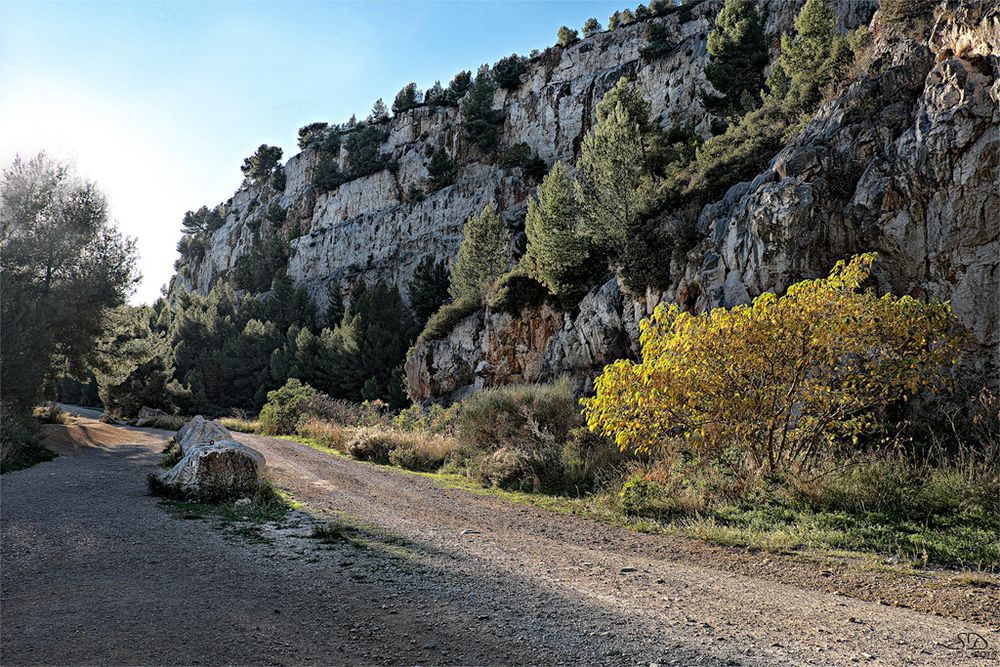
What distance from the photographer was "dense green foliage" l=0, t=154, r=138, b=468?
1730 centimetres

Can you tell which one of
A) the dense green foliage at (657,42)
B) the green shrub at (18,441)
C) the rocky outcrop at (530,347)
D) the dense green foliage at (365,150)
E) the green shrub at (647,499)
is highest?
the dense green foliage at (657,42)

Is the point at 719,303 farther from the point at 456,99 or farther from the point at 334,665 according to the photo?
the point at 456,99

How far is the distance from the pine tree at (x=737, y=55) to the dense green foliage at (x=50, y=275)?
4057 cm

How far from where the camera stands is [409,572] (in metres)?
4.89

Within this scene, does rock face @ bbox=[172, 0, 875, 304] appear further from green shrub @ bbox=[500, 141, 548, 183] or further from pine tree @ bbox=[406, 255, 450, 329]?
pine tree @ bbox=[406, 255, 450, 329]

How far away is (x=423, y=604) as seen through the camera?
4035 millimetres

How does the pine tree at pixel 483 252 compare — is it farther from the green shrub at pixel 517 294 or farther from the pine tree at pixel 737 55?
the pine tree at pixel 737 55

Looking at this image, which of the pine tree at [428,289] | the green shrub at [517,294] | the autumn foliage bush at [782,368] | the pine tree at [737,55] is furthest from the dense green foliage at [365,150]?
the autumn foliage bush at [782,368]

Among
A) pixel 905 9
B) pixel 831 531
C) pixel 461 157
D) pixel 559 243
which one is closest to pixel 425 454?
pixel 831 531

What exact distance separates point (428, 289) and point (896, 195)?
42.1 metres

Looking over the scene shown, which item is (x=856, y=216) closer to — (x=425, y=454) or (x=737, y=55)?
(x=425, y=454)

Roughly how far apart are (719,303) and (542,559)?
11.9 meters

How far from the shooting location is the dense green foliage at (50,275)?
1730cm

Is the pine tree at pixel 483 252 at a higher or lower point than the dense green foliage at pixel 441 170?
lower
